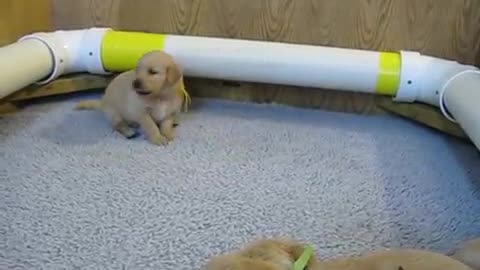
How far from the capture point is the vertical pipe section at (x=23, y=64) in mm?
1758

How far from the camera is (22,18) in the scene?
6.70 ft

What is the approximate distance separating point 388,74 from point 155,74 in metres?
0.70

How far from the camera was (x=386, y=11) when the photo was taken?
2008 millimetres

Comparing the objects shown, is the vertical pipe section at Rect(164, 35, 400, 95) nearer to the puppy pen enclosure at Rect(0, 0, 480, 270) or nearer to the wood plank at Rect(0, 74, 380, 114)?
the puppy pen enclosure at Rect(0, 0, 480, 270)

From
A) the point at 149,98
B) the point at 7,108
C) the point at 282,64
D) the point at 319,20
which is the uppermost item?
the point at 319,20

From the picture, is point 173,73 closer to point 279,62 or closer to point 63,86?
point 279,62

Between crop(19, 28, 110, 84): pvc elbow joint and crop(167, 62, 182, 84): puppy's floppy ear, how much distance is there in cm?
34

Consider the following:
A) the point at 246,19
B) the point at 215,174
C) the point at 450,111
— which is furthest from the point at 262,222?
the point at 246,19

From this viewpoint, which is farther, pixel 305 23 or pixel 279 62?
pixel 305 23

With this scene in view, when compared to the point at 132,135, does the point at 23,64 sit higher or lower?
higher

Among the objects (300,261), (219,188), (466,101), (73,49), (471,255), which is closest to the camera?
(300,261)

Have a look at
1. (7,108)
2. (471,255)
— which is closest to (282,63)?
(7,108)

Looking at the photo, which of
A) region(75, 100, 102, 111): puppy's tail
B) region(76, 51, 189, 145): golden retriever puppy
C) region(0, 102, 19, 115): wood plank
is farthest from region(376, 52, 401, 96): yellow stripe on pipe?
region(0, 102, 19, 115): wood plank

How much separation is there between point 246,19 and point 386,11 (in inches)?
17.7
